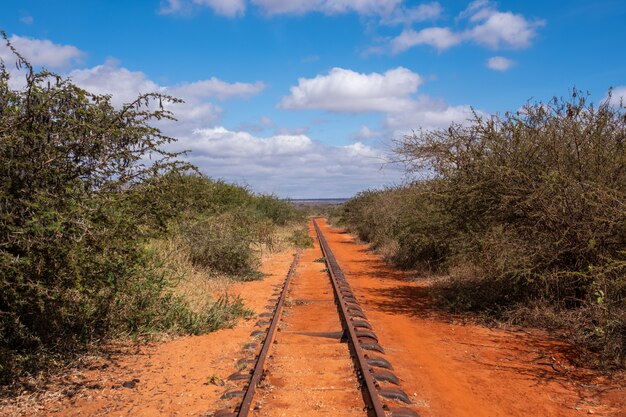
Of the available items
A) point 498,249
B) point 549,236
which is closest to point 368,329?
point 498,249

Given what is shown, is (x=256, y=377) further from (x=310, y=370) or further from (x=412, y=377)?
(x=412, y=377)

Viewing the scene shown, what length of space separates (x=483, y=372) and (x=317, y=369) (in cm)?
222

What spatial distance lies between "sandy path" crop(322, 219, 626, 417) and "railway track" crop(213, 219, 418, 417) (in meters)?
0.35

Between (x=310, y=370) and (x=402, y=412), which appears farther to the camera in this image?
(x=310, y=370)

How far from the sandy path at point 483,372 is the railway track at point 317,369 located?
1.15 ft

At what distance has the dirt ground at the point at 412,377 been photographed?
5.55m

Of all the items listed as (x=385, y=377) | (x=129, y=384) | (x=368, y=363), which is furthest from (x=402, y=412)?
(x=129, y=384)

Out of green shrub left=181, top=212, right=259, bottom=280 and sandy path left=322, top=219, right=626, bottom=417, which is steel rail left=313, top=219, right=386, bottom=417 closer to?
sandy path left=322, top=219, right=626, bottom=417

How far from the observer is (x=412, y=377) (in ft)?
21.6

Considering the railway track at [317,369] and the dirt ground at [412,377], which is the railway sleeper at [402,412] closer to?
the railway track at [317,369]

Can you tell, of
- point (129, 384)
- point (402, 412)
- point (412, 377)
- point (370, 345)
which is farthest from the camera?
point (370, 345)

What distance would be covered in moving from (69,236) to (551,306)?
26.6 ft

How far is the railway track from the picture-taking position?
5.42 m

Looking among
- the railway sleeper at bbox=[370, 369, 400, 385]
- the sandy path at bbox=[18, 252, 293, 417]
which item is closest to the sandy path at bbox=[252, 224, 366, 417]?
the railway sleeper at bbox=[370, 369, 400, 385]
